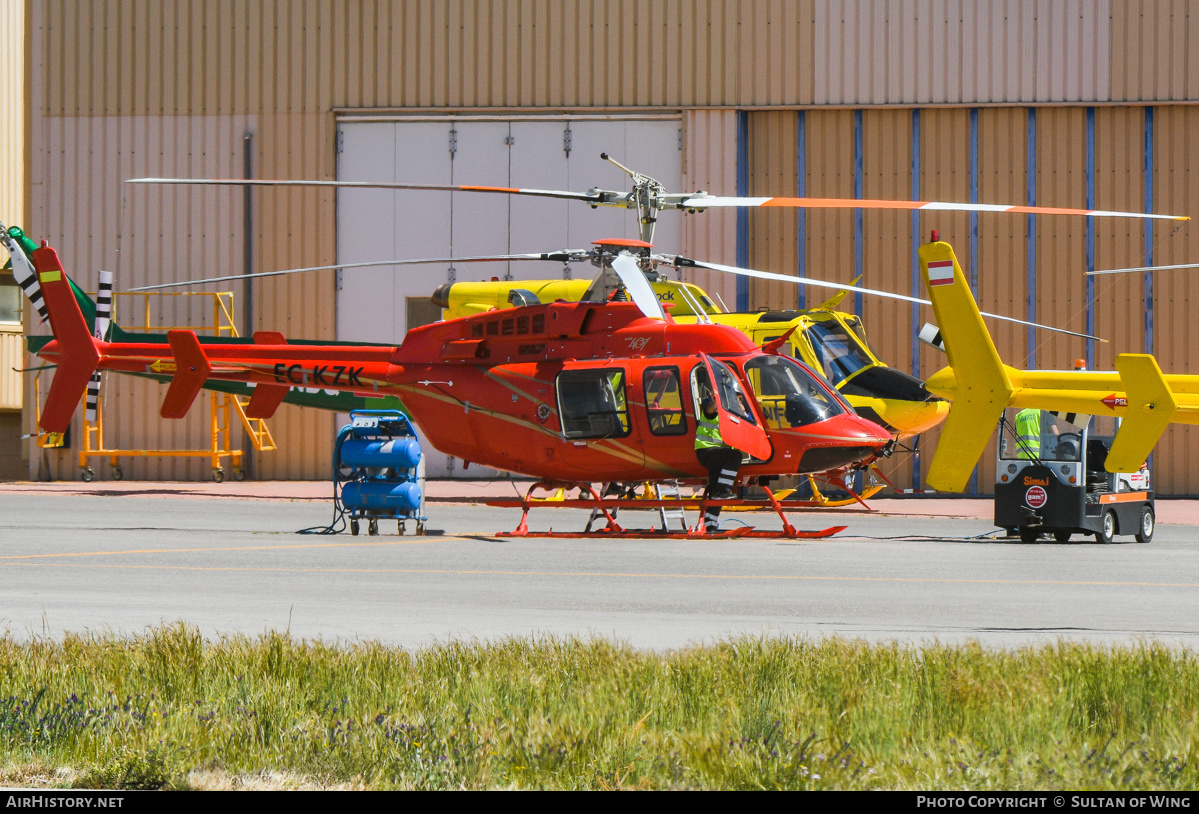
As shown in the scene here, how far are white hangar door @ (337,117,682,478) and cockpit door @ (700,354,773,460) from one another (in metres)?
13.0

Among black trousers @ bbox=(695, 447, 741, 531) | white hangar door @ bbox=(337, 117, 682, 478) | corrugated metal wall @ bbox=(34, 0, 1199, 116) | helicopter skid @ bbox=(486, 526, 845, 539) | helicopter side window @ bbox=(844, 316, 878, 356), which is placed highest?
corrugated metal wall @ bbox=(34, 0, 1199, 116)

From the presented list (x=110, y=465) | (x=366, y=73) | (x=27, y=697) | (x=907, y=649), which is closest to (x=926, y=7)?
(x=366, y=73)

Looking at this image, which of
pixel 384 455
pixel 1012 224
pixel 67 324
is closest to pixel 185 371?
pixel 67 324

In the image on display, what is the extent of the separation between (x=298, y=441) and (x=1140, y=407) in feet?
68.0

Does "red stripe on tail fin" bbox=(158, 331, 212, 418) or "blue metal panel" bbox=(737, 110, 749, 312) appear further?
"blue metal panel" bbox=(737, 110, 749, 312)

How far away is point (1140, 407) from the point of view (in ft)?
34.8

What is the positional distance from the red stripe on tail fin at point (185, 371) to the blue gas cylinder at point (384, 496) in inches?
93.2

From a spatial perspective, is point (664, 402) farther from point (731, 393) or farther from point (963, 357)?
point (963, 357)

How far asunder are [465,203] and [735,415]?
1462 cm

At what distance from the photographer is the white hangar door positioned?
90.5 ft

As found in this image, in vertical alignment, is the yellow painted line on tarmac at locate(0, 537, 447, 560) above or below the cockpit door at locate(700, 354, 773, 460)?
below

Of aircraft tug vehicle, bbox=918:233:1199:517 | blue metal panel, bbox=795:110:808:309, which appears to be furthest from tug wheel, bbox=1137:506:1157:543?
blue metal panel, bbox=795:110:808:309

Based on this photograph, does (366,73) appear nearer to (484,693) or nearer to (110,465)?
(110,465)

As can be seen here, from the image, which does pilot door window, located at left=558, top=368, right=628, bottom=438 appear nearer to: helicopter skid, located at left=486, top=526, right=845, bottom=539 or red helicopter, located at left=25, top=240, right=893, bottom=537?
red helicopter, located at left=25, top=240, right=893, bottom=537
